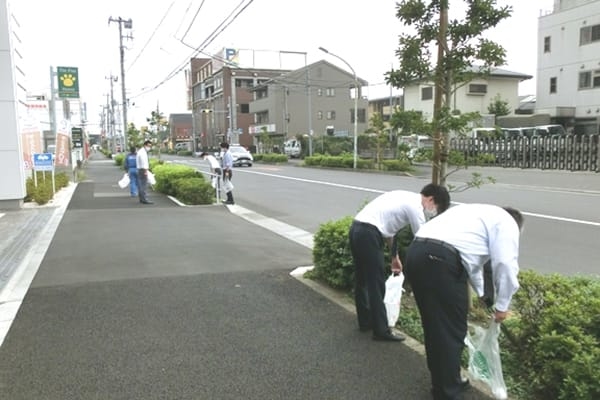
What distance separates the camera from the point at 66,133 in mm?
23781

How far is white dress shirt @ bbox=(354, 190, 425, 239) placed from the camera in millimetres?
A: 4090

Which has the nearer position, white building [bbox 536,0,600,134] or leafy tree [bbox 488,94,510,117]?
white building [bbox 536,0,600,134]

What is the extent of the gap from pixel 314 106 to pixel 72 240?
5726 centimetres

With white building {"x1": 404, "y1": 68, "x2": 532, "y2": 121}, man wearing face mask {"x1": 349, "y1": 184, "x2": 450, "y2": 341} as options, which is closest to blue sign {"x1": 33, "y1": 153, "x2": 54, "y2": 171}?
man wearing face mask {"x1": 349, "y1": 184, "x2": 450, "y2": 341}

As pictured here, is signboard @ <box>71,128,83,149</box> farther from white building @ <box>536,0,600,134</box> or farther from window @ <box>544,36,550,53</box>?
window @ <box>544,36,550,53</box>

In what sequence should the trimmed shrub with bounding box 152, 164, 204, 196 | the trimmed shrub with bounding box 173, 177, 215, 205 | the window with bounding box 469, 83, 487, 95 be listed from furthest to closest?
the window with bounding box 469, 83, 487, 95, the trimmed shrub with bounding box 152, 164, 204, 196, the trimmed shrub with bounding box 173, 177, 215, 205

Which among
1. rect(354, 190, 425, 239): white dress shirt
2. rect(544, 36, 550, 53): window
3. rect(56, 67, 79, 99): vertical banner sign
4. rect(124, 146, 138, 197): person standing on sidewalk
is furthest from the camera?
rect(544, 36, 550, 53): window

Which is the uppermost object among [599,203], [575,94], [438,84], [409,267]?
[575,94]

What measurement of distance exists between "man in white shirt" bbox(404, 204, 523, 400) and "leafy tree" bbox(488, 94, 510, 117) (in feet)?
138

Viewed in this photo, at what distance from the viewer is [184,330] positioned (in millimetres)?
4609

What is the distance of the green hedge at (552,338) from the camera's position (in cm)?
297

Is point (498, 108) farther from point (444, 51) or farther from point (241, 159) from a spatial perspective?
point (444, 51)

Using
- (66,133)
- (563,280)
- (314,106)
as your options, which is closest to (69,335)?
(563,280)

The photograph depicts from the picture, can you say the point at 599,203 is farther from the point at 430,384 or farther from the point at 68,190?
the point at 68,190
